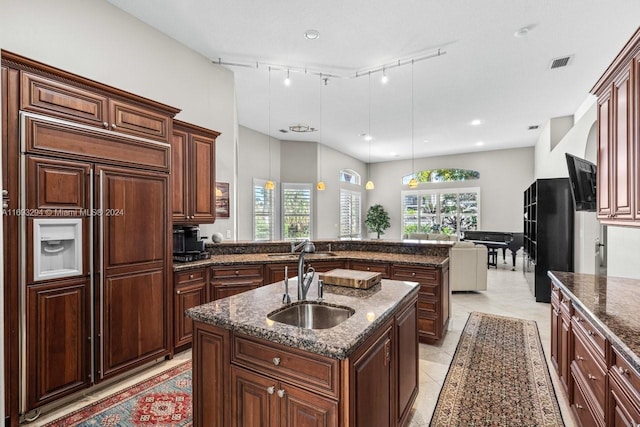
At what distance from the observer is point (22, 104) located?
214 cm

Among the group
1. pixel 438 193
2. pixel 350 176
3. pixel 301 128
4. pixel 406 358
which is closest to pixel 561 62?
pixel 406 358

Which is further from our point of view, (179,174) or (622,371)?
(179,174)

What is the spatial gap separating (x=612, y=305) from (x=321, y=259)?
2739 millimetres

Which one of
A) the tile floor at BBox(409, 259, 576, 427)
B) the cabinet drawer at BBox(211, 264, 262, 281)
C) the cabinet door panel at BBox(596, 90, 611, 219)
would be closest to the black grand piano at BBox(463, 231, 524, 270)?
the tile floor at BBox(409, 259, 576, 427)

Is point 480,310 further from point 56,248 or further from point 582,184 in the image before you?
point 56,248

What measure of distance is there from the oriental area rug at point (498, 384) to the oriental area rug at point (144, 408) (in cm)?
188

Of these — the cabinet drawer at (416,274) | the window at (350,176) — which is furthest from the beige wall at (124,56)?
the window at (350,176)

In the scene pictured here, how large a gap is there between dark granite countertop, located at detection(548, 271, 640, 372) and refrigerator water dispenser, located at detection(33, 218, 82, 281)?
3.33 metres

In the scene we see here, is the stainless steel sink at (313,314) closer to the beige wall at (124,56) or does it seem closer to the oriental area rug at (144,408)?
the oriental area rug at (144,408)

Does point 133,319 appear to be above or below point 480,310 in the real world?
above

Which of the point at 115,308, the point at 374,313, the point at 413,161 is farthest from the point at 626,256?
the point at 413,161

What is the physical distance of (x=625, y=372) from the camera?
139 cm

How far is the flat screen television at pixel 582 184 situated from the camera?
2885 millimetres

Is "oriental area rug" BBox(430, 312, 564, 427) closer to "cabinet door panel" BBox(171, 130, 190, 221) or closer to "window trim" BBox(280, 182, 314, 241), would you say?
"cabinet door panel" BBox(171, 130, 190, 221)
